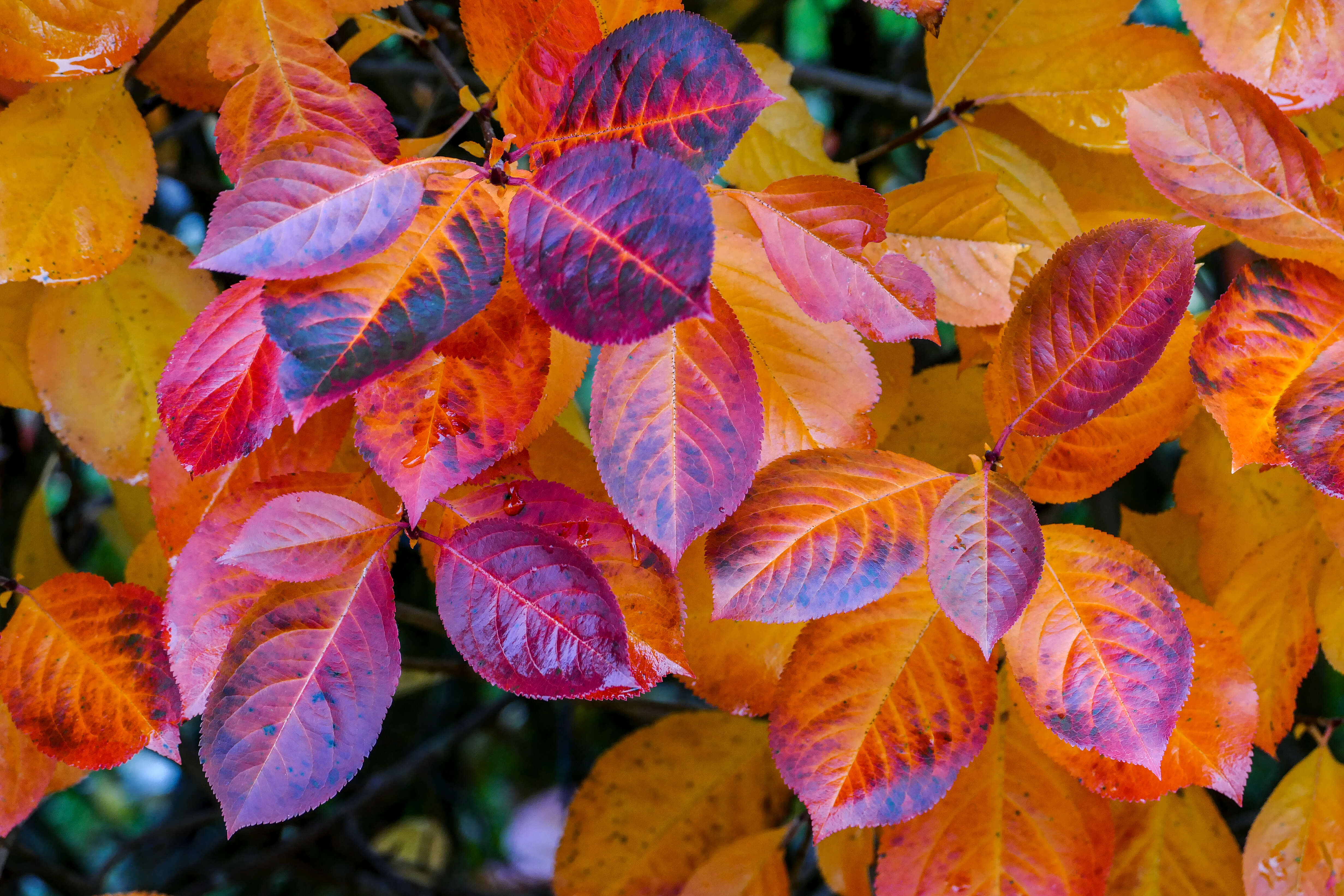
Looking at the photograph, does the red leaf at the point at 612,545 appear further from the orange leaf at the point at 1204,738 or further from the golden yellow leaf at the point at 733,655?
the orange leaf at the point at 1204,738

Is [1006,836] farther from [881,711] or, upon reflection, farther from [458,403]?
[458,403]

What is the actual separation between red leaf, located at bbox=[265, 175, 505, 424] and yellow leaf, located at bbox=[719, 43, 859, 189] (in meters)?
0.38

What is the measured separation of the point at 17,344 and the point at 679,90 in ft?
2.25

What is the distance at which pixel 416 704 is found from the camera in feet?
7.63

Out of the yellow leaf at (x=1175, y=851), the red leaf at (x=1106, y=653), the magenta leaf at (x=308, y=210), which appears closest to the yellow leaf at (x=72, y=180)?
the magenta leaf at (x=308, y=210)

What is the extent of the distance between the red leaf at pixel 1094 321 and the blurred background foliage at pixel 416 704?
27 cm

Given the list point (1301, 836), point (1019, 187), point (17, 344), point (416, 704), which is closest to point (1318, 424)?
point (1019, 187)

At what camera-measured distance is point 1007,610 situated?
51 cm

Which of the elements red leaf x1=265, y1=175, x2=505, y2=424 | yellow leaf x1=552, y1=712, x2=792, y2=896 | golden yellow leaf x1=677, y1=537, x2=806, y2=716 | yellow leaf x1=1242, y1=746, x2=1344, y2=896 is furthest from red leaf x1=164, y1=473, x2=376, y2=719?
yellow leaf x1=1242, y1=746, x2=1344, y2=896

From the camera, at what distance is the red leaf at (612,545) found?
0.57 m

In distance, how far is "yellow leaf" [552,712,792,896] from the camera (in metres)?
0.90

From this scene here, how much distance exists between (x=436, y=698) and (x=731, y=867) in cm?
144

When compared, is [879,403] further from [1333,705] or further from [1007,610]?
[1333,705]

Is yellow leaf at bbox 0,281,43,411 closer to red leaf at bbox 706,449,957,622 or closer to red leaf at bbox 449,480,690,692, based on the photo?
red leaf at bbox 449,480,690,692
